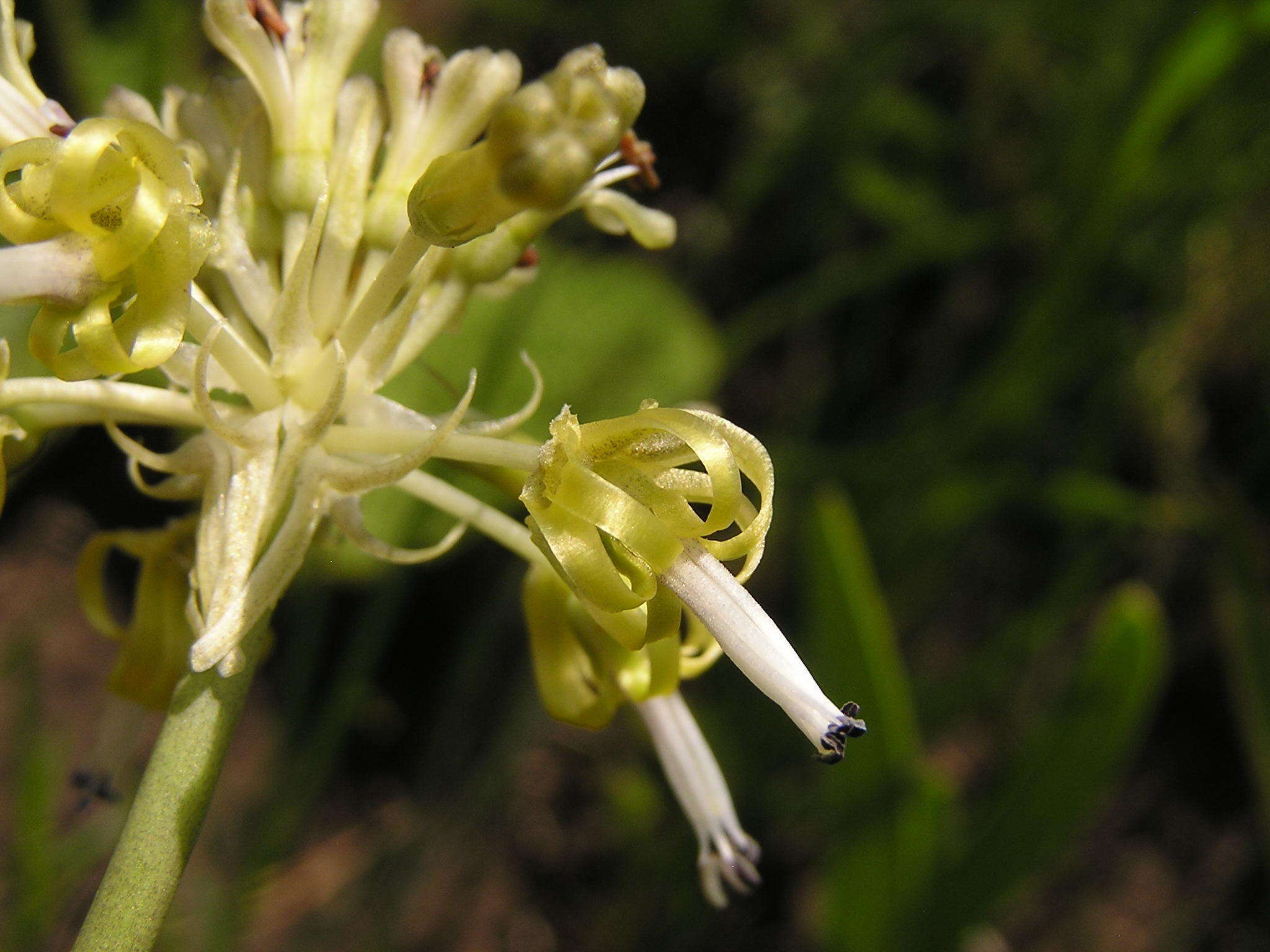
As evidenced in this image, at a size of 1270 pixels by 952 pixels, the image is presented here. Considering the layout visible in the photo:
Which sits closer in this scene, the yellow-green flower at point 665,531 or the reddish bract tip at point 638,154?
the yellow-green flower at point 665,531

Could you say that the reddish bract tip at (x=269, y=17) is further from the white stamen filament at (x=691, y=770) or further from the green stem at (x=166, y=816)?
the white stamen filament at (x=691, y=770)

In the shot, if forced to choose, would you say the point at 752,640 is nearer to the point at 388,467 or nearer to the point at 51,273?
the point at 388,467

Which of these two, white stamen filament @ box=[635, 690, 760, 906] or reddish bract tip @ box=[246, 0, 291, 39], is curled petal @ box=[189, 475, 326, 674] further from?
reddish bract tip @ box=[246, 0, 291, 39]

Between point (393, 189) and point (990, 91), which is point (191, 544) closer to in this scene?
point (393, 189)

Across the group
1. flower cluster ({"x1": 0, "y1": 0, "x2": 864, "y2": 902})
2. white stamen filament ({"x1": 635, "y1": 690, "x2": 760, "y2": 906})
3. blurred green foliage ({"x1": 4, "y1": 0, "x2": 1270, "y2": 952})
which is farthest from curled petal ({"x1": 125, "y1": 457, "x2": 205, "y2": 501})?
blurred green foliage ({"x1": 4, "y1": 0, "x2": 1270, "y2": 952})

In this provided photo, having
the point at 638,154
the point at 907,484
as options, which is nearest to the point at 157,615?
the point at 638,154

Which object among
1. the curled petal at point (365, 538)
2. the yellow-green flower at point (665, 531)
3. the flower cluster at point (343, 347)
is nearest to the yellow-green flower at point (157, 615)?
the flower cluster at point (343, 347)

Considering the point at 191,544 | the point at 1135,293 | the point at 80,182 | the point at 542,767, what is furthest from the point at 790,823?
the point at 80,182
